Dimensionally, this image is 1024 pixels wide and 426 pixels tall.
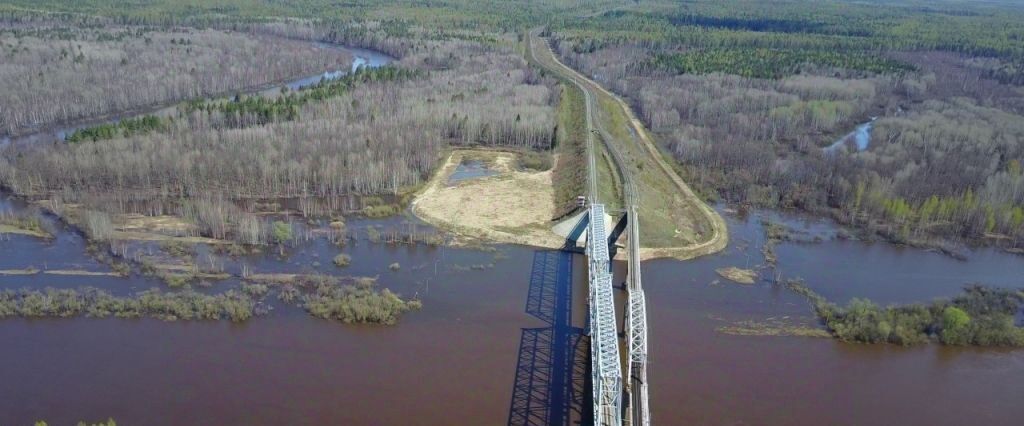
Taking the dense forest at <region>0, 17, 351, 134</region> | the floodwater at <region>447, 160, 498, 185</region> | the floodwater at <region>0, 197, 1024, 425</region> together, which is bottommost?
the floodwater at <region>0, 197, 1024, 425</region>

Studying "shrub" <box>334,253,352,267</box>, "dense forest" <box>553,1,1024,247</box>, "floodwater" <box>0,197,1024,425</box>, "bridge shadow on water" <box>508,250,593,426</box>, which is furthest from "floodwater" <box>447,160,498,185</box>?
"bridge shadow on water" <box>508,250,593,426</box>

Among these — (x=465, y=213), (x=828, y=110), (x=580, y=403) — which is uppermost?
(x=828, y=110)

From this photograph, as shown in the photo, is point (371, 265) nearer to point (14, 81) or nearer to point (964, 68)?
point (14, 81)

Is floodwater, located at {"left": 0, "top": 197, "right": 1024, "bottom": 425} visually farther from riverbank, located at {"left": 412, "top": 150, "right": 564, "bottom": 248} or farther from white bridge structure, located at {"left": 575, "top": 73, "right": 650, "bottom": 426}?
riverbank, located at {"left": 412, "top": 150, "right": 564, "bottom": 248}

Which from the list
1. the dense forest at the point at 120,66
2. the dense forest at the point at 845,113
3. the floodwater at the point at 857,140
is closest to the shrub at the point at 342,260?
the dense forest at the point at 845,113

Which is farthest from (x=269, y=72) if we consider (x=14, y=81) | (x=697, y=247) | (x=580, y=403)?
(x=580, y=403)

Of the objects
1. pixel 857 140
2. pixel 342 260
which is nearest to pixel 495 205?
pixel 342 260

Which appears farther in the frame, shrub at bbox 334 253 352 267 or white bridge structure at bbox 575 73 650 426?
shrub at bbox 334 253 352 267
